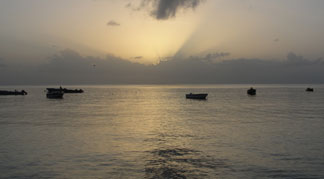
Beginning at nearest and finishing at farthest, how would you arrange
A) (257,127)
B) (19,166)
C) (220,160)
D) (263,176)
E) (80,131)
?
(263,176)
(19,166)
(220,160)
(80,131)
(257,127)

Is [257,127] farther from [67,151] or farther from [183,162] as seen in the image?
[67,151]

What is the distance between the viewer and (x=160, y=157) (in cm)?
2172

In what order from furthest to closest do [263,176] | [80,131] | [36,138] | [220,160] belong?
[80,131], [36,138], [220,160], [263,176]

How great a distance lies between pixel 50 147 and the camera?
992 inches

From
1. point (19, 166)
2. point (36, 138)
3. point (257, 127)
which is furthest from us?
point (257, 127)

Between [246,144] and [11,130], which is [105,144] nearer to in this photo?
[246,144]

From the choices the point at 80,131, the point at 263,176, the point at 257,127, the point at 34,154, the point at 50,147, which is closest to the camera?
the point at 263,176

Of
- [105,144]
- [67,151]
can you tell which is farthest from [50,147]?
[105,144]

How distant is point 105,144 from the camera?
26.7m

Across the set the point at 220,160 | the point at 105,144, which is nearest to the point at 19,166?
the point at 105,144

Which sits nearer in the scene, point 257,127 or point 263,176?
point 263,176

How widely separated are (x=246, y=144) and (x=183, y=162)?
29.0ft

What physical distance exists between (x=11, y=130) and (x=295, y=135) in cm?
3292

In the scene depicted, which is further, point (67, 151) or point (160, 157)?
point (67, 151)
